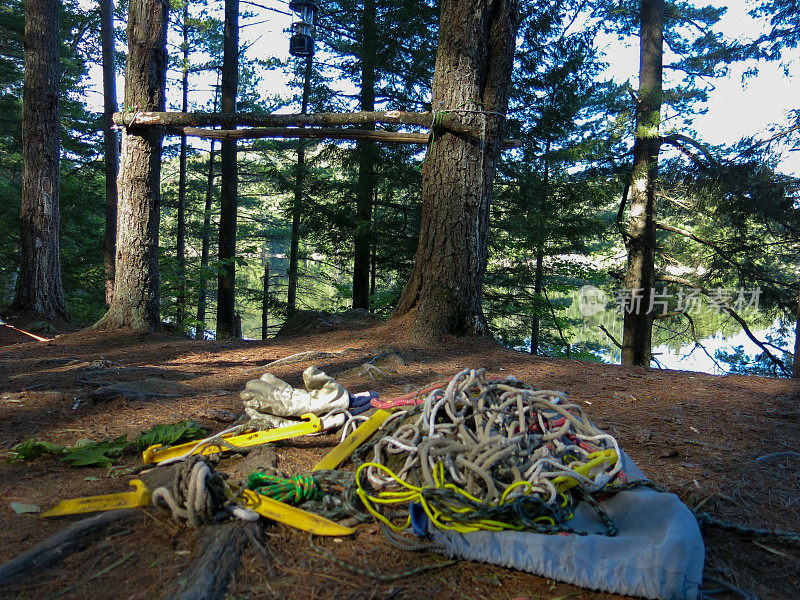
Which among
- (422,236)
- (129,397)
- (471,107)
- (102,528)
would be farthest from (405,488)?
(471,107)

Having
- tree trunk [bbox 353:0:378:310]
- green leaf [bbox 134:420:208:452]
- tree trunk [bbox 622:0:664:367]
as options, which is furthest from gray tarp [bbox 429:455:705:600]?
tree trunk [bbox 622:0:664:367]

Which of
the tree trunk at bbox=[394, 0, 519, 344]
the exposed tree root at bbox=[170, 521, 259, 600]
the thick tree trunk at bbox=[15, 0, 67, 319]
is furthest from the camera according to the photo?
the thick tree trunk at bbox=[15, 0, 67, 319]

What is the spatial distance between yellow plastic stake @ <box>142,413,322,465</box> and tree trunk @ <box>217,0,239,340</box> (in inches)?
353

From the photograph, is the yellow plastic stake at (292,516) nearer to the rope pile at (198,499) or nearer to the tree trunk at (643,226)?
the rope pile at (198,499)

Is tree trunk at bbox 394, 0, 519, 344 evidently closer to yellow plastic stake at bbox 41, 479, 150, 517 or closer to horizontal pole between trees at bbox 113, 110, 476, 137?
horizontal pole between trees at bbox 113, 110, 476, 137

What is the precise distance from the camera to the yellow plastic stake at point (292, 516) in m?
1.93

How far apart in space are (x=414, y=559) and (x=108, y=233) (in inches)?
556

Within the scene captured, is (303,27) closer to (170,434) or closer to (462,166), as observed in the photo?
(462,166)

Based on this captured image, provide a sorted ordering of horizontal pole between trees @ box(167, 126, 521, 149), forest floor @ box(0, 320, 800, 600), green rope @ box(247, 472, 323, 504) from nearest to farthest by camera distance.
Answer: forest floor @ box(0, 320, 800, 600)
green rope @ box(247, 472, 323, 504)
horizontal pole between trees @ box(167, 126, 521, 149)

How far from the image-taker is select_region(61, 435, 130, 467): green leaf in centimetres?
260

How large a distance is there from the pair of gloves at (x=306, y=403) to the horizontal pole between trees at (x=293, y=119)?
147 inches

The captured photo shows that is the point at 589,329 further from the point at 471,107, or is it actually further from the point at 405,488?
the point at 405,488

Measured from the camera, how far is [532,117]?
1054 cm

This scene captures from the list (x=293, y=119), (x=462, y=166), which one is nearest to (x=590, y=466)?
(x=462, y=166)
